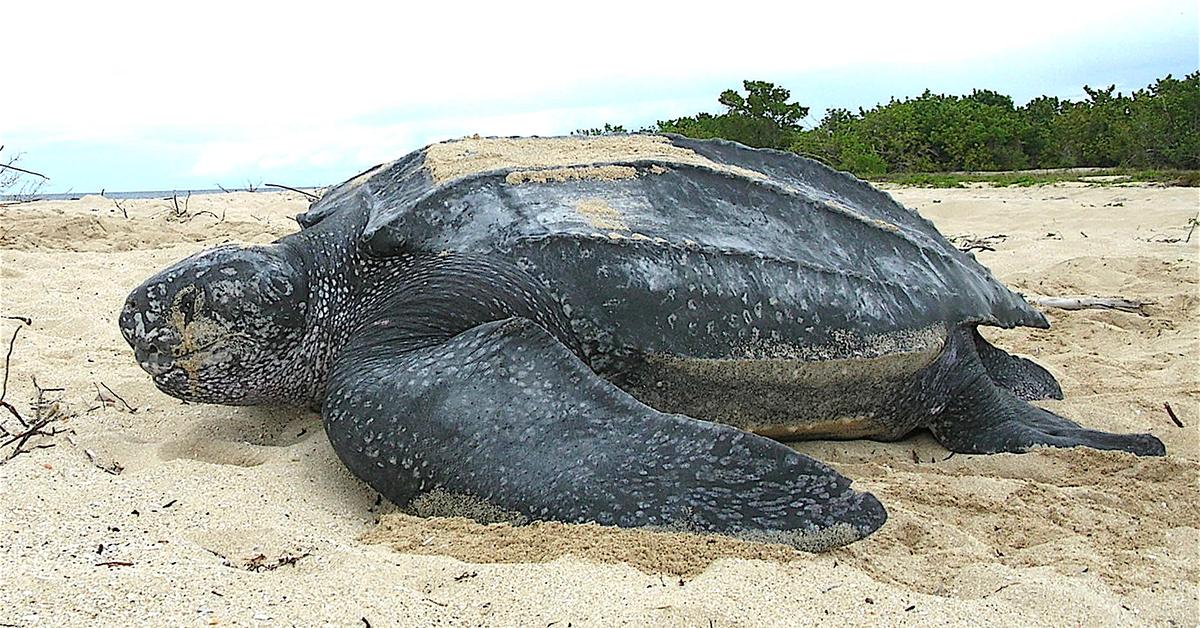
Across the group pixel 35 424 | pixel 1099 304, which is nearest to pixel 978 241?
pixel 1099 304

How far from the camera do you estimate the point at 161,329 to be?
1739mm

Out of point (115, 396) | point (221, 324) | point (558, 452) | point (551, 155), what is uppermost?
point (551, 155)

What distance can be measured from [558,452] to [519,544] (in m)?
0.18

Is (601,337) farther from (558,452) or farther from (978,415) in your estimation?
(978,415)

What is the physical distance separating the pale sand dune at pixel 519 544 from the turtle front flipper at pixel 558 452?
51mm

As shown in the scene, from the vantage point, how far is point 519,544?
4.07 ft

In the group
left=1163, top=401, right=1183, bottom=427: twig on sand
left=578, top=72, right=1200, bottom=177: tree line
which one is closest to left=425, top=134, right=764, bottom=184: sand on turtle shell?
left=1163, top=401, right=1183, bottom=427: twig on sand

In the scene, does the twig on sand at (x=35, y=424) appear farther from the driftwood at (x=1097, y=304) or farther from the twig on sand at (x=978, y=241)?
the twig on sand at (x=978, y=241)

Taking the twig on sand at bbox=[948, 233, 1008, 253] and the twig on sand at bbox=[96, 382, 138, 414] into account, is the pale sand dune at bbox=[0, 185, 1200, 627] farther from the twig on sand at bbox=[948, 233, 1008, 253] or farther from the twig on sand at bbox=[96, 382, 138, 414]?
the twig on sand at bbox=[948, 233, 1008, 253]

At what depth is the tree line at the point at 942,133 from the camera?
10688 mm

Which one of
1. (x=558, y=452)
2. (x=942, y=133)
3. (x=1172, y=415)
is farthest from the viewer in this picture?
(x=942, y=133)

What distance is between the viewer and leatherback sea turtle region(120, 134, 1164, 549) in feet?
4.45

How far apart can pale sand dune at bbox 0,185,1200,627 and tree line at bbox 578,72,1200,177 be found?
872 cm

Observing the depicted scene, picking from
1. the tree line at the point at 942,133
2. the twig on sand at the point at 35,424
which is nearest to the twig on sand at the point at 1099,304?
the twig on sand at the point at 35,424
